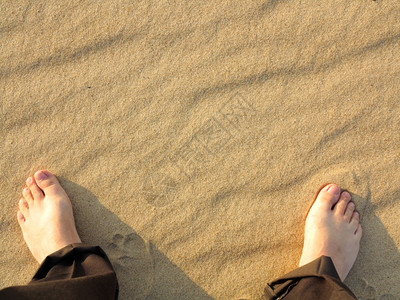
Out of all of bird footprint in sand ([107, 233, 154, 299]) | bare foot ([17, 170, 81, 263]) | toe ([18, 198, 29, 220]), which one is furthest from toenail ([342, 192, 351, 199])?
toe ([18, 198, 29, 220])

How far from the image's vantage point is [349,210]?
6.55ft

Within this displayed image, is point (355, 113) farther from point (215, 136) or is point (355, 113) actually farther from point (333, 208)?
point (215, 136)

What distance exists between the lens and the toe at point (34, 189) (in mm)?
2008

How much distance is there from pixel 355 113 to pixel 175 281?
3.91 ft

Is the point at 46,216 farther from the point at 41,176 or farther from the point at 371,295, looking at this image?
the point at 371,295

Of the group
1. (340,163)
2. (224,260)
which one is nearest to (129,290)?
(224,260)

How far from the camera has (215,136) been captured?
1.98 metres

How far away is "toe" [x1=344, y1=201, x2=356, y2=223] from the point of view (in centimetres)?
199

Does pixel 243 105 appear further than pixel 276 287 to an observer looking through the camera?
Yes

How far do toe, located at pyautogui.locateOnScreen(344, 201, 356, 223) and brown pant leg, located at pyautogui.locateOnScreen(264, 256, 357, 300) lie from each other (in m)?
0.28

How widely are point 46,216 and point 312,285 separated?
1310mm

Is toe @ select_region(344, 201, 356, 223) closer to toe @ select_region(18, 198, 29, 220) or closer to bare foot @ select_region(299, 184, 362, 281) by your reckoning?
bare foot @ select_region(299, 184, 362, 281)

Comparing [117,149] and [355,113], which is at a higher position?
[117,149]

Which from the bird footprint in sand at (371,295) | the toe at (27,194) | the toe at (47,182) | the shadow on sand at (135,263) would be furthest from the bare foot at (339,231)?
the toe at (27,194)
